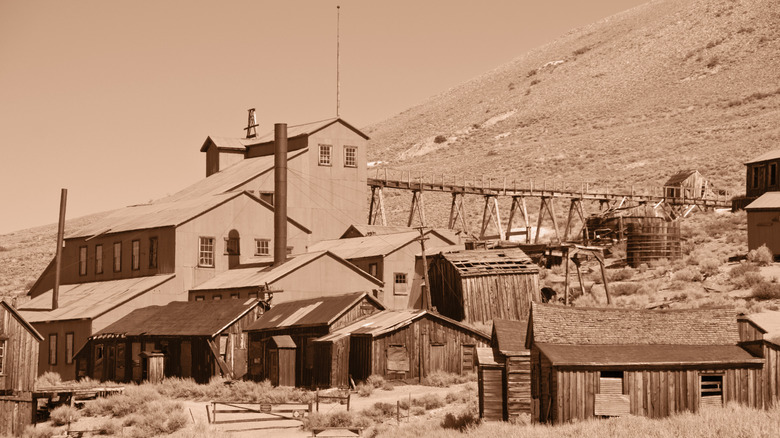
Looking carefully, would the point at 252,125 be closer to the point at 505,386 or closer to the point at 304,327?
the point at 304,327

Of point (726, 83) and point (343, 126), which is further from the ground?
point (726, 83)

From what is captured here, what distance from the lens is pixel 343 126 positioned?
2810 inches

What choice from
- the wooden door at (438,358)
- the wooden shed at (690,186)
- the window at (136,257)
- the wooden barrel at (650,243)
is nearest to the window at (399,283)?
the wooden barrel at (650,243)

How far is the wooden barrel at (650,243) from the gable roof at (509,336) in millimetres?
27502

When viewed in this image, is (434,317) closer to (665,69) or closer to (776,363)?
(776,363)

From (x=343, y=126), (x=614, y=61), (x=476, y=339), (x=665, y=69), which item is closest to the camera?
(x=476, y=339)

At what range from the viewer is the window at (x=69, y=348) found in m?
58.4

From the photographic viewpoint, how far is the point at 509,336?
36.8m

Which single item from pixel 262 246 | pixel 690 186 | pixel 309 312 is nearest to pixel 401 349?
pixel 309 312

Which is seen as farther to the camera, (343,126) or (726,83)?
(726,83)

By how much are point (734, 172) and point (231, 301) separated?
6282cm

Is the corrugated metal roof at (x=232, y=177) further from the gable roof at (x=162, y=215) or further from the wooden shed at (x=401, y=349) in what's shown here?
the wooden shed at (x=401, y=349)

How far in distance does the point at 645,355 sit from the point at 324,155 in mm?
38801

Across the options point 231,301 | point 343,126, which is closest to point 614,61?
point 343,126
